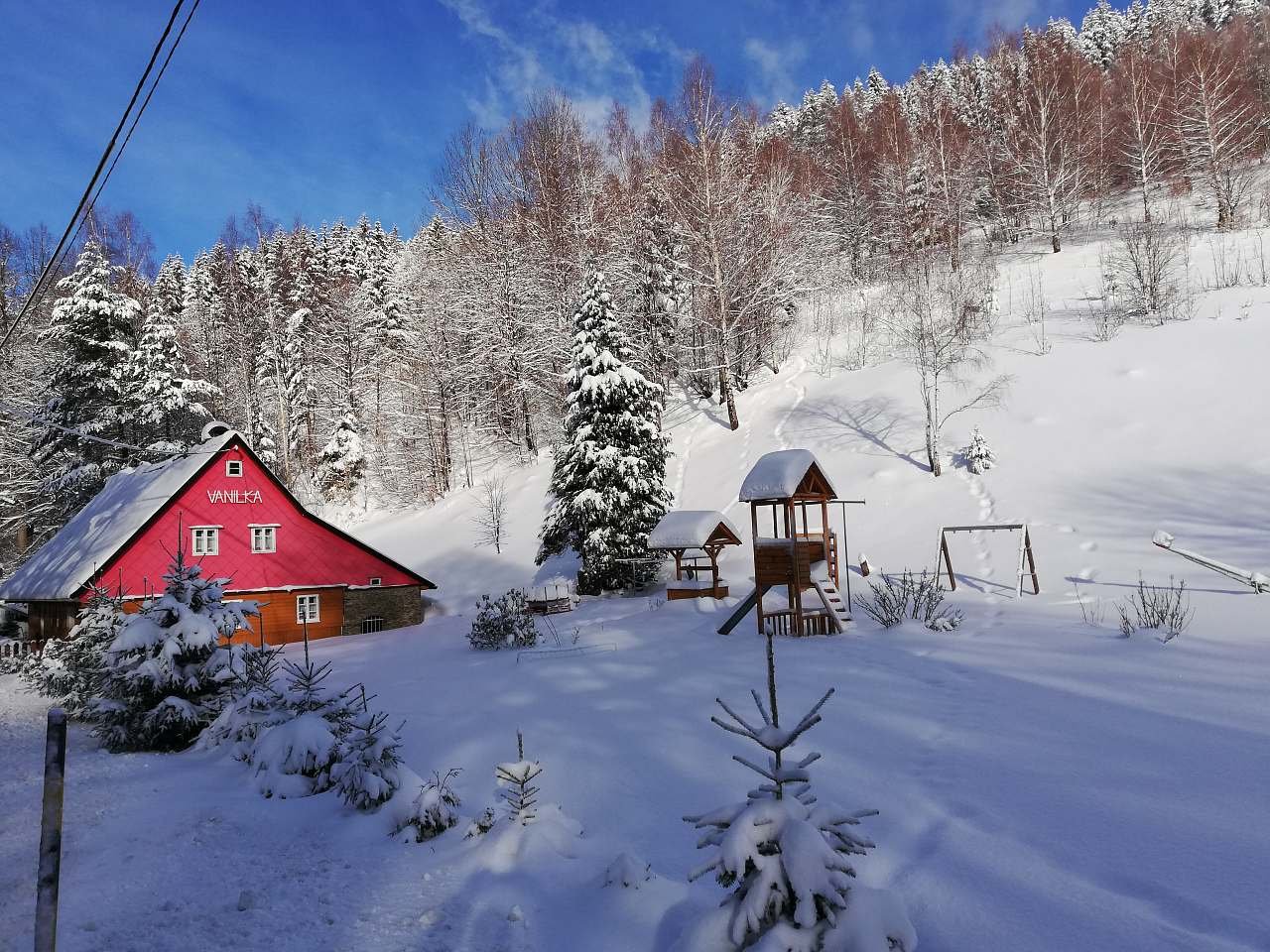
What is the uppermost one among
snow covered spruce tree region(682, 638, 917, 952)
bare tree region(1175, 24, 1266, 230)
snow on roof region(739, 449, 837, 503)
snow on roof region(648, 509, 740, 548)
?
bare tree region(1175, 24, 1266, 230)

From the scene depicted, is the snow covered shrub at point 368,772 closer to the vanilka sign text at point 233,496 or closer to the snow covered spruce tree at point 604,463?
the snow covered spruce tree at point 604,463

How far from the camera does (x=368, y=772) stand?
6371mm

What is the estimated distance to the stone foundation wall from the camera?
24.8 meters

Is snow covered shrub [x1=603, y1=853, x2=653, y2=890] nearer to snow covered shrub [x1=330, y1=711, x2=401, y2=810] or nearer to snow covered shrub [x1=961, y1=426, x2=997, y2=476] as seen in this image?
snow covered shrub [x1=330, y1=711, x2=401, y2=810]

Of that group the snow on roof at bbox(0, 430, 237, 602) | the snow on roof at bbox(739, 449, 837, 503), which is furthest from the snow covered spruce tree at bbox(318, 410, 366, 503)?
the snow on roof at bbox(739, 449, 837, 503)

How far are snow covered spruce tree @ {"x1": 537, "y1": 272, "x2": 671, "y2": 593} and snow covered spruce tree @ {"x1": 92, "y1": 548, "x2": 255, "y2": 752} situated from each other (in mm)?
14386

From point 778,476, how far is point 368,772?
11349 mm

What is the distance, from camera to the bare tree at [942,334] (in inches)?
956

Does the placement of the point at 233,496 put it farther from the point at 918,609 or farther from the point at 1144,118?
the point at 1144,118

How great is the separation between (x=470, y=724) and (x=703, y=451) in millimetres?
22081

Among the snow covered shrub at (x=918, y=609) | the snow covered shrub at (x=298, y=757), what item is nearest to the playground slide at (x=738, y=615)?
the snow covered shrub at (x=918, y=609)

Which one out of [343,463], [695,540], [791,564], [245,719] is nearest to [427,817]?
[245,719]

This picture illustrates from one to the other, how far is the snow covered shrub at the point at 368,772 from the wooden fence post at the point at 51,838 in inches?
131

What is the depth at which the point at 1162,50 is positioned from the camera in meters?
40.1
